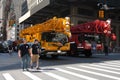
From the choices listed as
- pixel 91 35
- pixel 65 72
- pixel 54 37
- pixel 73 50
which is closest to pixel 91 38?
pixel 91 35

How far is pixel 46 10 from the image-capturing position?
6212 centimetres

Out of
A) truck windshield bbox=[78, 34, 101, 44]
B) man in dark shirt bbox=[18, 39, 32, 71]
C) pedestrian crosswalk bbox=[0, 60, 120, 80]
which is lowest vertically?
pedestrian crosswalk bbox=[0, 60, 120, 80]

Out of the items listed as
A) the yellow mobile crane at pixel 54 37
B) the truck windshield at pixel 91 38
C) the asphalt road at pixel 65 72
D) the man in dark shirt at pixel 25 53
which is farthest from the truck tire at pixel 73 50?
the man in dark shirt at pixel 25 53

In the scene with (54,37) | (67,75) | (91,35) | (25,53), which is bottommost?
(67,75)

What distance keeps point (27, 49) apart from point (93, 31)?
16679mm

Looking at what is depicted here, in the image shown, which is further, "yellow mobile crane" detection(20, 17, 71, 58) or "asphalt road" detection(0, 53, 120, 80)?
"yellow mobile crane" detection(20, 17, 71, 58)

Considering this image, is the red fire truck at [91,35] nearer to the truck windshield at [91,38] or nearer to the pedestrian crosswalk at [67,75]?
the truck windshield at [91,38]

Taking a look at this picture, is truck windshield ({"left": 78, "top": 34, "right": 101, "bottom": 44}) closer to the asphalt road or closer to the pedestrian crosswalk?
the asphalt road

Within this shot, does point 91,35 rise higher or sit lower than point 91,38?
higher

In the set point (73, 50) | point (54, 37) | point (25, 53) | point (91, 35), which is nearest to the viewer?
point (25, 53)

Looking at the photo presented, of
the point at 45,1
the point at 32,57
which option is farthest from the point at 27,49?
the point at 45,1

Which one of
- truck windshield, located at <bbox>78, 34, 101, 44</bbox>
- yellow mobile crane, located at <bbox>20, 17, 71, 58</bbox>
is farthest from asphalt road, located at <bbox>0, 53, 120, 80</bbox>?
truck windshield, located at <bbox>78, 34, 101, 44</bbox>

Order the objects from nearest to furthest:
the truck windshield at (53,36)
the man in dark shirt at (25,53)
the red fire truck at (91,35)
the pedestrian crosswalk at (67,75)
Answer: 1. the pedestrian crosswalk at (67,75)
2. the man in dark shirt at (25,53)
3. the truck windshield at (53,36)
4. the red fire truck at (91,35)

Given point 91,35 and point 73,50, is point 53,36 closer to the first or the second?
point 91,35
